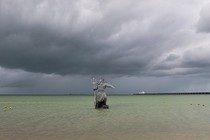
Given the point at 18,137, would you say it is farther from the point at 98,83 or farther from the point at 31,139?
the point at 98,83

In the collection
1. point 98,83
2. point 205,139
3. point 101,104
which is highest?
point 98,83

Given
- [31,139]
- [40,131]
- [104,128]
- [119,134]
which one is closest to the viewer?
[31,139]

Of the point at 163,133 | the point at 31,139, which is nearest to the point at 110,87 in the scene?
the point at 163,133

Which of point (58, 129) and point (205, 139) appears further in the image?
point (58, 129)

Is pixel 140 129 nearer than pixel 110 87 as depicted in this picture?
Yes

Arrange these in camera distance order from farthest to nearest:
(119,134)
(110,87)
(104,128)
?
(110,87) → (104,128) → (119,134)

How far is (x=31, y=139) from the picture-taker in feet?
58.6

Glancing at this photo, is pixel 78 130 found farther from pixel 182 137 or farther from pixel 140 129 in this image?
pixel 182 137

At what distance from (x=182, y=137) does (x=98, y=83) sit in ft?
74.6

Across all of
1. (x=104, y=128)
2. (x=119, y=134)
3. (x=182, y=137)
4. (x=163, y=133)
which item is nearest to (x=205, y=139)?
(x=182, y=137)

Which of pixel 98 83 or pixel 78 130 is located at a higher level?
pixel 98 83

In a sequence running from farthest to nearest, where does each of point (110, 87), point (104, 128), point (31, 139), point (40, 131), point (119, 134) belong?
point (110, 87) < point (104, 128) < point (40, 131) < point (119, 134) < point (31, 139)

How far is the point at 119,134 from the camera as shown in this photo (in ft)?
64.3

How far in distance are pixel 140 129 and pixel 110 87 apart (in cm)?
1875
